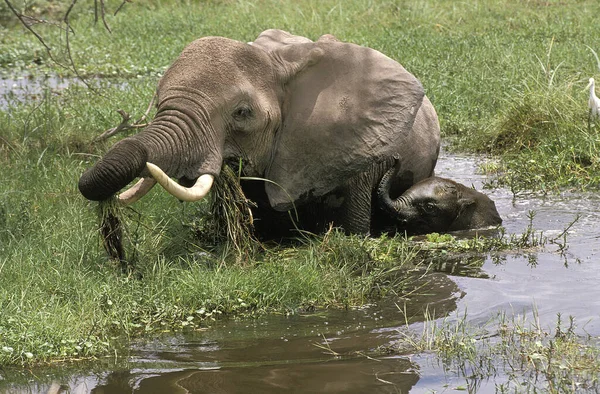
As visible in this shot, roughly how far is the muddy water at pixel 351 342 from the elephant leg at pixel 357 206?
80 centimetres

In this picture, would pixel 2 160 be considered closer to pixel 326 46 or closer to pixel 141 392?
pixel 326 46

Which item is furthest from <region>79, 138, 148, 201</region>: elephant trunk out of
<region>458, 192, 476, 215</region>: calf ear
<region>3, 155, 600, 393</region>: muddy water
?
<region>458, 192, 476, 215</region>: calf ear

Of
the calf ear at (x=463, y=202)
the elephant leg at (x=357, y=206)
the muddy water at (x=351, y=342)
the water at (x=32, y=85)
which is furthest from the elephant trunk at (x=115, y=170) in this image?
the water at (x=32, y=85)

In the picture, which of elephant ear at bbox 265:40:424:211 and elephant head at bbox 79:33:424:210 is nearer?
elephant head at bbox 79:33:424:210

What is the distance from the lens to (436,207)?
8.12 m

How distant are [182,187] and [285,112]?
50.0 inches

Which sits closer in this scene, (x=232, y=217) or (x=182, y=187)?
(x=182, y=187)

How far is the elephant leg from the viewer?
25.2 ft

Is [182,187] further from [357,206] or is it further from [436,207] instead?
[436,207]

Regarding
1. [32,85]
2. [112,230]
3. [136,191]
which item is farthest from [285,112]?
[32,85]

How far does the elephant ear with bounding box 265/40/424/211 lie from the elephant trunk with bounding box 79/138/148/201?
1412 mm

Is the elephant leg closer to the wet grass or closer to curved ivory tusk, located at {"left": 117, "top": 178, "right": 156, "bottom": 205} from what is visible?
curved ivory tusk, located at {"left": 117, "top": 178, "right": 156, "bottom": 205}

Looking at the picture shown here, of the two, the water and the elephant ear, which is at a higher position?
the elephant ear

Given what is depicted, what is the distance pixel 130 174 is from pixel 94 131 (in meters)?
Answer: 4.23
